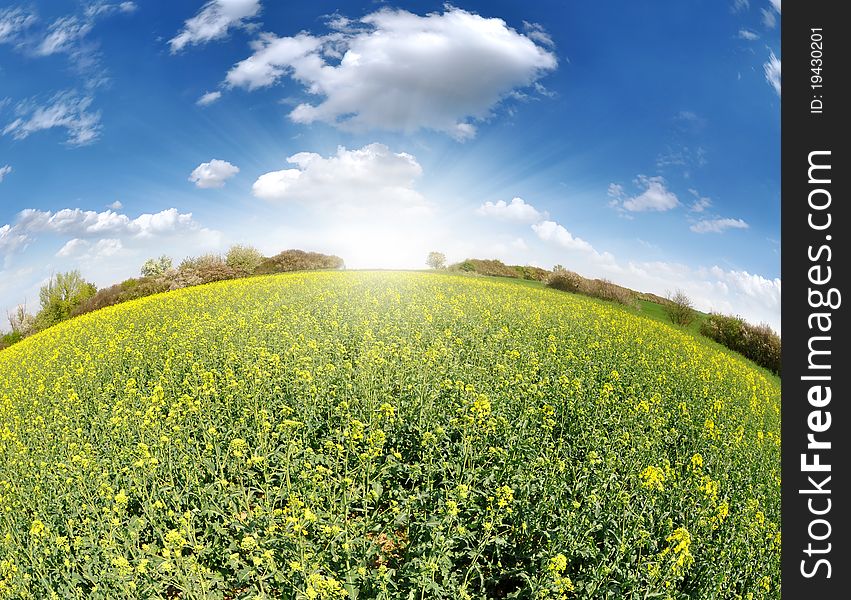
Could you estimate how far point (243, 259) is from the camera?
39.9 metres

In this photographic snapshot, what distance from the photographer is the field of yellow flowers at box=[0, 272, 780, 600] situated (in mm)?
4020

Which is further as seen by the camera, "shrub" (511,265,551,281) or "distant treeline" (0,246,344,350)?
"shrub" (511,265,551,281)

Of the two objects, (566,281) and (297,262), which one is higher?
(297,262)

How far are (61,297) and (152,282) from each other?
32.3 feet

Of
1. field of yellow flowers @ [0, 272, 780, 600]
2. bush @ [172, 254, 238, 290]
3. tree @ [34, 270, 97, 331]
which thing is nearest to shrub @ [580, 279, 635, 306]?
field of yellow flowers @ [0, 272, 780, 600]

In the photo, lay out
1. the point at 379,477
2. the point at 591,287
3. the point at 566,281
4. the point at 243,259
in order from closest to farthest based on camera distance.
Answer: the point at 379,477 < the point at 591,287 < the point at 566,281 < the point at 243,259

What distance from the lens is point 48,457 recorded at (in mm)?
6520

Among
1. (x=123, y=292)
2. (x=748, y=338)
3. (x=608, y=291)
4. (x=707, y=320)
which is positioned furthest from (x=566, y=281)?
(x=123, y=292)

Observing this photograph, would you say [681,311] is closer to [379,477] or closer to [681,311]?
[681,311]

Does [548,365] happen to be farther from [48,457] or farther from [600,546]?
[48,457]

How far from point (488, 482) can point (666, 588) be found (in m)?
1.84

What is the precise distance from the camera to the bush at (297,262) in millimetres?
39281

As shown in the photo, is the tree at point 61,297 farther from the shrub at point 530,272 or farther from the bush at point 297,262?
the shrub at point 530,272

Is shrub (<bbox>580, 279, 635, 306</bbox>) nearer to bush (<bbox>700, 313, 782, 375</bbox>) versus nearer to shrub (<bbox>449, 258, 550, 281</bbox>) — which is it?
bush (<bbox>700, 313, 782, 375</bbox>)
